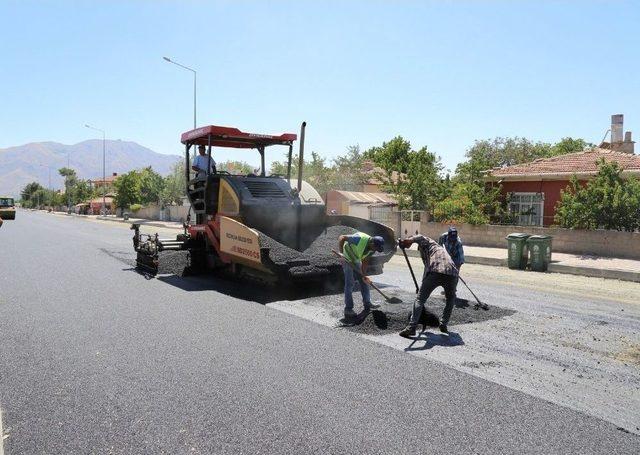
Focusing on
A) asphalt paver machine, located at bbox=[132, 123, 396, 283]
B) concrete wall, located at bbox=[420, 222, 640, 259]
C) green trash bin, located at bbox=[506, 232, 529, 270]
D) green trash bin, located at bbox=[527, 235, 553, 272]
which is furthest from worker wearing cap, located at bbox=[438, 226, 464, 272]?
concrete wall, located at bbox=[420, 222, 640, 259]

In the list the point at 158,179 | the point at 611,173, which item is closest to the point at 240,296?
the point at 611,173

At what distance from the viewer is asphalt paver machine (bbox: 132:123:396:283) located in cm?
831

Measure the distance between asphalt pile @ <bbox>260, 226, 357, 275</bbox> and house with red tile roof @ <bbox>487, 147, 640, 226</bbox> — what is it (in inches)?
499

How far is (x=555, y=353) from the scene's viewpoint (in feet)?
18.4

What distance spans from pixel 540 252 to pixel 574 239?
3755 millimetres

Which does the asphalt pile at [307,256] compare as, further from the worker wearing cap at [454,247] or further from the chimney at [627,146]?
the chimney at [627,146]

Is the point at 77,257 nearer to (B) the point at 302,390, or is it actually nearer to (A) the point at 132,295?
(A) the point at 132,295

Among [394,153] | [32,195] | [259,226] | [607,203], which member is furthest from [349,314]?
[32,195]

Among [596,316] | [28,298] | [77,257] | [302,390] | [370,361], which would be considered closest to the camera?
[302,390]

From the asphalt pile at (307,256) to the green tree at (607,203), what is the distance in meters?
Answer: 9.72

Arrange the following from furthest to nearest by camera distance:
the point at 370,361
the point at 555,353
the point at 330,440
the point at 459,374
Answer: the point at 555,353 → the point at 370,361 → the point at 459,374 → the point at 330,440

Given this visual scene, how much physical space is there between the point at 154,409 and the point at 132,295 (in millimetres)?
4972

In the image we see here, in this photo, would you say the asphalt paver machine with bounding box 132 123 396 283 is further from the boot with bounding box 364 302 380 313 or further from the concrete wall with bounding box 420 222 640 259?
the concrete wall with bounding box 420 222 640 259

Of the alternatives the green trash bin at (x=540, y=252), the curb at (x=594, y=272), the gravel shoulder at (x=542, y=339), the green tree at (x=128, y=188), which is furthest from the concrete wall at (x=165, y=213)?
the gravel shoulder at (x=542, y=339)
